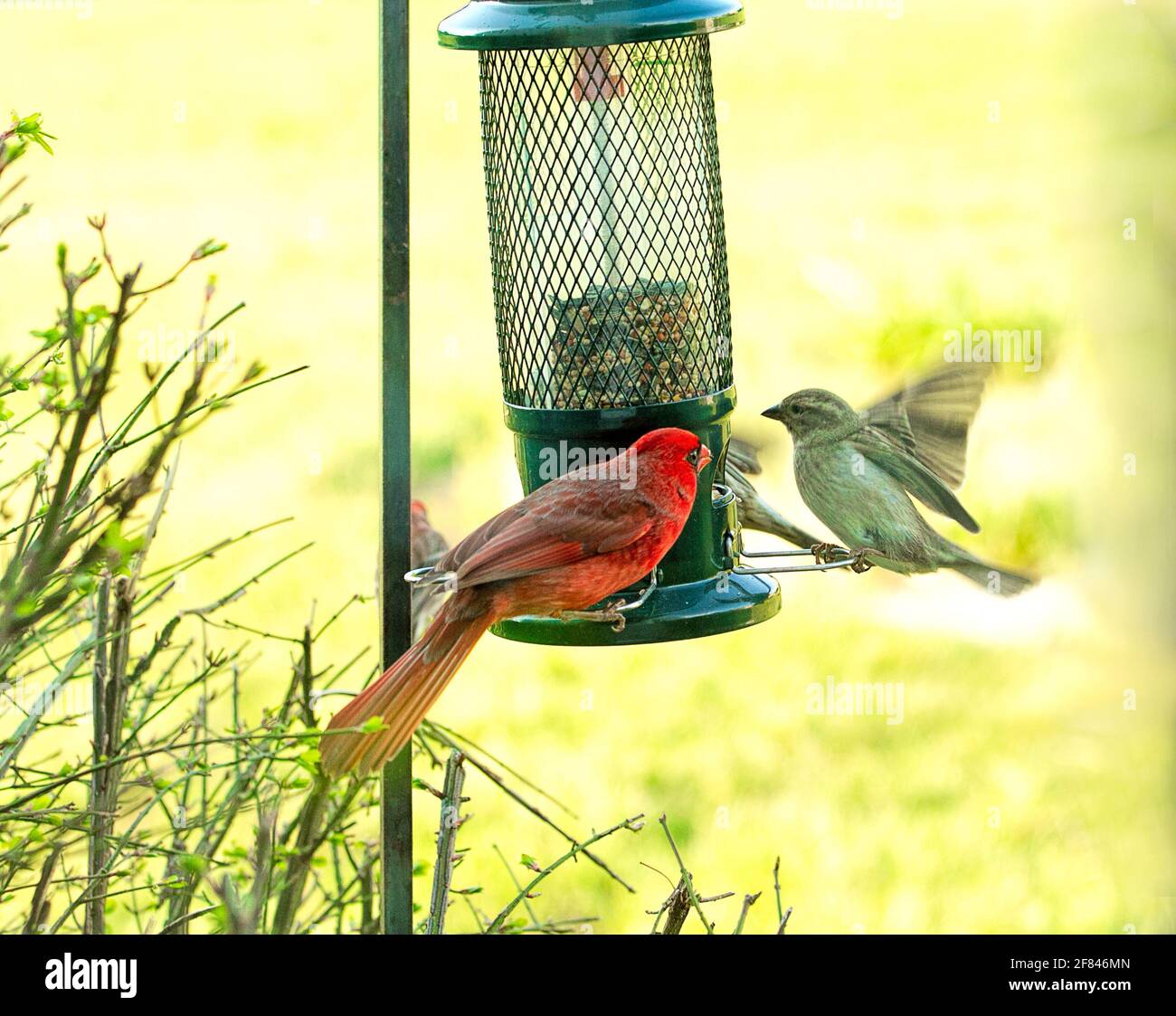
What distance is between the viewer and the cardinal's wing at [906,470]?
14.7 ft

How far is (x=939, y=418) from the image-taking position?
14.8 ft

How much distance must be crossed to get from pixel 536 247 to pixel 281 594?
3657mm

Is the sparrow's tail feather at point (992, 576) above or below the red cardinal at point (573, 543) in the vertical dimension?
below

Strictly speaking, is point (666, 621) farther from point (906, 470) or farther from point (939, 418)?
point (939, 418)

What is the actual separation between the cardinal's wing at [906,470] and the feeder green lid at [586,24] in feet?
4.94

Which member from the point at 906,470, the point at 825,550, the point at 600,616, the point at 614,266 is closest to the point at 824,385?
the point at 906,470

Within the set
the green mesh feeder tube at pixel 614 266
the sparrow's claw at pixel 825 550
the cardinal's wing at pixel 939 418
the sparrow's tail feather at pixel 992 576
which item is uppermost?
the green mesh feeder tube at pixel 614 266

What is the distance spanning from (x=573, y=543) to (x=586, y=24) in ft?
3.46

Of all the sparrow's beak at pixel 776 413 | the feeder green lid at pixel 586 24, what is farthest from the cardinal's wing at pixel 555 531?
the sparrow's beak at pixel 776 413

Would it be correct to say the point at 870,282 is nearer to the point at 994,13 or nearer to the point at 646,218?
the point at 994,13

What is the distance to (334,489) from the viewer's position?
7688mm

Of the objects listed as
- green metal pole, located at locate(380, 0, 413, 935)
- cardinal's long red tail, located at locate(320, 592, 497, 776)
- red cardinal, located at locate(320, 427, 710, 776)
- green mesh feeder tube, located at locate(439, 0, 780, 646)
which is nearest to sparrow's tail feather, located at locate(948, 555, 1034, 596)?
green mesh feeder tube, located at locate(439, 0, 780, 646)

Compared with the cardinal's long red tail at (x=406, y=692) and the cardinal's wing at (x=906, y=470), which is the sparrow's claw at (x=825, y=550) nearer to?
the cardinal's wing at (x=906, y=470)

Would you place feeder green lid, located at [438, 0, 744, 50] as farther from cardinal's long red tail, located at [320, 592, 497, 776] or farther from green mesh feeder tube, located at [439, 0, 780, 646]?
cardinal's long red tail, located at [320, 592, 497, 776]
